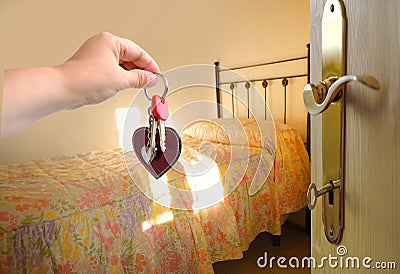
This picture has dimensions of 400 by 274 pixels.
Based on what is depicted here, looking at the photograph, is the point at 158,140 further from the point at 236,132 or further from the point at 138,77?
the point at 236,132

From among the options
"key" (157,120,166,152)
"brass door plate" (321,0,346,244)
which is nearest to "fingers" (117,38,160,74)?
"key" (157,120,166,152)

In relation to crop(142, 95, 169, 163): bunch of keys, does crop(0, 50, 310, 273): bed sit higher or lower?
lower

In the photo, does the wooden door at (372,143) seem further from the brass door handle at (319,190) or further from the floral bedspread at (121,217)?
the floral bedspread at (121,217)

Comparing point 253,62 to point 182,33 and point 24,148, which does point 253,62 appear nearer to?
point 182,33

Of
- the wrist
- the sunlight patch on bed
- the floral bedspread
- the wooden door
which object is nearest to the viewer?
the wooden door

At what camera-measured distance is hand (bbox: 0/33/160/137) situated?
351mm

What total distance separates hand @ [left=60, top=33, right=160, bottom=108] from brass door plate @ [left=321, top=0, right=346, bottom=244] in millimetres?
303

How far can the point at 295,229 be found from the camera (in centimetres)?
207

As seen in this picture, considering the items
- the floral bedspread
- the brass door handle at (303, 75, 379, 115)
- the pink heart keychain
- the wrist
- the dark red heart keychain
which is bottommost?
the floral bedspread

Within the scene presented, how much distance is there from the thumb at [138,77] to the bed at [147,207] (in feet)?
2.35

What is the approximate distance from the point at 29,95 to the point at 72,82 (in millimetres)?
64

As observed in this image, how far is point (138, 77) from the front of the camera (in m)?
0.52

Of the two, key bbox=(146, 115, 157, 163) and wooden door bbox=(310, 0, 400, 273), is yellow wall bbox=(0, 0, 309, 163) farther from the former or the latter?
wooden door bbox=(310, 0, 400, 273)

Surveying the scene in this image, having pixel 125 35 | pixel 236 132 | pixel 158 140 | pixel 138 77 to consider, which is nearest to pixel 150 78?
pixel 138 77
